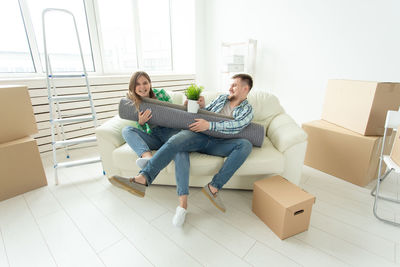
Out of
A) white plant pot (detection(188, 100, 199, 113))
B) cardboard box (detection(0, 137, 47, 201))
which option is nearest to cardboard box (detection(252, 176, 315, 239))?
white plant pot (detection(188, 100, 199, 113))

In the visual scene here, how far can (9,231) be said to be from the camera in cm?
135

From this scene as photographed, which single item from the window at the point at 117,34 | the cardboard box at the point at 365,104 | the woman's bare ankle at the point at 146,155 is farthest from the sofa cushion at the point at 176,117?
the window at the point at 117,34

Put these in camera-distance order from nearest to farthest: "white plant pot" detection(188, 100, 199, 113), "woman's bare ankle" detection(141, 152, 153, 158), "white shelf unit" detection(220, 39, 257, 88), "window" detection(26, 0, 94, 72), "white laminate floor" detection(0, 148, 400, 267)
Result: "white laminate floor" detection(0, 148, 400, 267)
"woman's bare ankle" detection(141, 152, 153, 158)
"white plant pot" detection(188, 100, 199, 113)
"window" detection(26, 0, 94, 72)
"white shelf unit" detection(220, 39, 257, 88)

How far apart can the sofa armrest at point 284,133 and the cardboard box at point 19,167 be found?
2004 mm

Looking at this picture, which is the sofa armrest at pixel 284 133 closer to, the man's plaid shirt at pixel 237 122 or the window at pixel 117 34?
the man's plaid shirt at pixel 237 122

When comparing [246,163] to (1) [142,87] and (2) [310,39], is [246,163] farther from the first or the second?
(2) [310,39]

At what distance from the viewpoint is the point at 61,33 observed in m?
2.68

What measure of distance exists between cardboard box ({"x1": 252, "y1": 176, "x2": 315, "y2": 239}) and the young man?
26 cm

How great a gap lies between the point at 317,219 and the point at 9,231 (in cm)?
208

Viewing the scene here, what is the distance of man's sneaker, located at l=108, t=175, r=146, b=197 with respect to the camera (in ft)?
4.36

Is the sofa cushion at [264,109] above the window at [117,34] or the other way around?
the other way around

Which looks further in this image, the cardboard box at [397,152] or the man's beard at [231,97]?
the man's beard at [231,97]

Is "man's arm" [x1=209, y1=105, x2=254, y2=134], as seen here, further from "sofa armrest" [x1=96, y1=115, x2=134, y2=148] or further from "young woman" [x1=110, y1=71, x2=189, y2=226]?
"sofa armrest" [x1=96, y1=115, x2=134, y2=148]

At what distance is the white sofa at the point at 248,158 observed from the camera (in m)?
1.52
